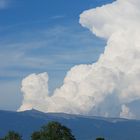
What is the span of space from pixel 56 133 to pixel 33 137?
9864 millimetres

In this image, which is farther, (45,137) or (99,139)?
(99,139)

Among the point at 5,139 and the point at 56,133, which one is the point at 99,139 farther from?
the point at 5,139

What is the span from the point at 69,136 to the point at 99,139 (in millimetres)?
17427

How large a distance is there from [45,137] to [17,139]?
10.7 metres

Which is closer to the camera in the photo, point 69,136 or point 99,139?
point 69,136

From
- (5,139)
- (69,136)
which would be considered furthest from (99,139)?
(5,139)

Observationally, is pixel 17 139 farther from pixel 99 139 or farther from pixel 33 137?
pixel 99 139

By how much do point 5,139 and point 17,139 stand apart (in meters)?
Answer: 4.22

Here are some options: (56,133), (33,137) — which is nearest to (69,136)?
(56,133)

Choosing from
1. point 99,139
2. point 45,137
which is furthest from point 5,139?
point 99,139

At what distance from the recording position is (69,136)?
144m

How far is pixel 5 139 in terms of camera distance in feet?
500

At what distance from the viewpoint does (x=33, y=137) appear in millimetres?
151500

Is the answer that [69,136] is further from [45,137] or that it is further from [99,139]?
[99,139]
